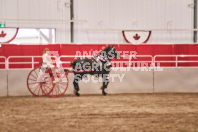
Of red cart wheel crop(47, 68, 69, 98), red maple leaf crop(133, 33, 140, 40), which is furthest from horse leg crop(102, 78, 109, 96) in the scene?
red maple leaf crop(133, 33, 140, 40)

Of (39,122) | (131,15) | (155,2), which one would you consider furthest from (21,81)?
(155,2)

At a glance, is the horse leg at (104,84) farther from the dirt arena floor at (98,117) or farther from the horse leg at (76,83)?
the dirt arena floor at (98,117)

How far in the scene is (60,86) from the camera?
1059cm

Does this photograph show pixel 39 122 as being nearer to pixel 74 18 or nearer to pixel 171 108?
pixel 171 108

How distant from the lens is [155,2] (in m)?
17.7

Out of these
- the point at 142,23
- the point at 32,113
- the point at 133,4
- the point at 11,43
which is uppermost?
the point at 133,4

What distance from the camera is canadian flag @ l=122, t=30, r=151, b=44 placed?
17453 millimetres

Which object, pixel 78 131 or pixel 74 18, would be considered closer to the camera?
pixel 78 131

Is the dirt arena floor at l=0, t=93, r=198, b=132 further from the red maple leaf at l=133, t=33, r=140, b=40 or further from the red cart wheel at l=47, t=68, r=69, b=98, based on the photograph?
the red maple leaf at l=133, t=33, r=140, b=40

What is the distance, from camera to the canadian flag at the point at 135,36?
17.5 meters

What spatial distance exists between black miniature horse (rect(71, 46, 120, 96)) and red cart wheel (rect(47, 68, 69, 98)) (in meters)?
0.38

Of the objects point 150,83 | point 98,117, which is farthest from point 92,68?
point 98,117

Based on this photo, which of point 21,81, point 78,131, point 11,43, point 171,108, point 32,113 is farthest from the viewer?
point 11,43

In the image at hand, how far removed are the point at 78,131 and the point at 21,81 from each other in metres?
6.23
